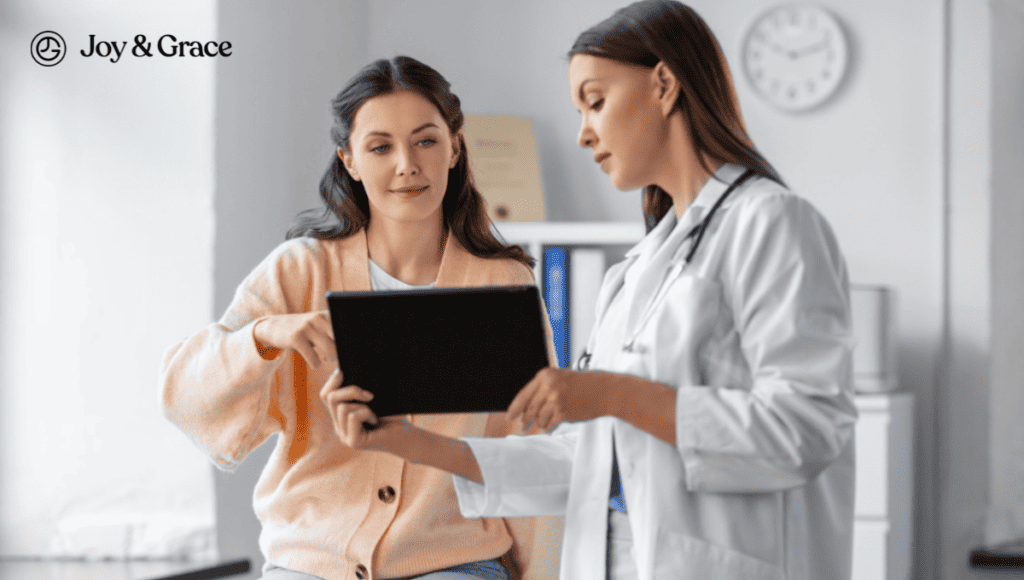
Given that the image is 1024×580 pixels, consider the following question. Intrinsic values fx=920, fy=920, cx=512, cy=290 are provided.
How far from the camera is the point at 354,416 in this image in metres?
1.05

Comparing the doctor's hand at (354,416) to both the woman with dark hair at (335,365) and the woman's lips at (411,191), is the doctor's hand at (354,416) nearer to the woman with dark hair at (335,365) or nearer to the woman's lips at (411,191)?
the woman with dark hair at (335,365)

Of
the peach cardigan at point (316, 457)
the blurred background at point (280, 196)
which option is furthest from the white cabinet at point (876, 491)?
the peach cardigan at point (316, 457)

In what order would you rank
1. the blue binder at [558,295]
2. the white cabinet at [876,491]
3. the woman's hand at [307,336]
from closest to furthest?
the woman's hand at [307,336] → the white cabinet at [876,491] → the blue binder at [558,295]

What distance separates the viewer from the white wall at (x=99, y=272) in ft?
7.84

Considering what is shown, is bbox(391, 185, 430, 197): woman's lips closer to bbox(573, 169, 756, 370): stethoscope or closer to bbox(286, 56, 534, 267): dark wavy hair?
bbox(286, 56, 534, 267): dark wavy hair

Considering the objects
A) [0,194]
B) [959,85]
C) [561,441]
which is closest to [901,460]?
[959,85]

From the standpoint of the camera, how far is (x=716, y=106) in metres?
1.04

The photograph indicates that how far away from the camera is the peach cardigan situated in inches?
49.9

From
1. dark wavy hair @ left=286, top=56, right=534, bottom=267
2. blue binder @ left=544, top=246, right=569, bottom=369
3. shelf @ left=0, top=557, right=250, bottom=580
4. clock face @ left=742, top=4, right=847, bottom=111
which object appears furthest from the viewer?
clock face @ left=742, top=4, right=847, bottom=111

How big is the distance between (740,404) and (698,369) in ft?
0.24

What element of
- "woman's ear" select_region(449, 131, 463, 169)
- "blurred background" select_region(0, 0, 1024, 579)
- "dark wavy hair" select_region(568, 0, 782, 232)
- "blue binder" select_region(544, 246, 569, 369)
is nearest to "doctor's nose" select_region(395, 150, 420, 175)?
"woman's ear" select_region(449, 131, 463, 169)

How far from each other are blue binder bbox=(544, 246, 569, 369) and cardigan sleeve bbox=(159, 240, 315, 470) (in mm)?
1526

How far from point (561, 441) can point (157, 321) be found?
155 cm

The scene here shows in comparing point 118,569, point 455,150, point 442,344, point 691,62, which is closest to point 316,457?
point 442,344
